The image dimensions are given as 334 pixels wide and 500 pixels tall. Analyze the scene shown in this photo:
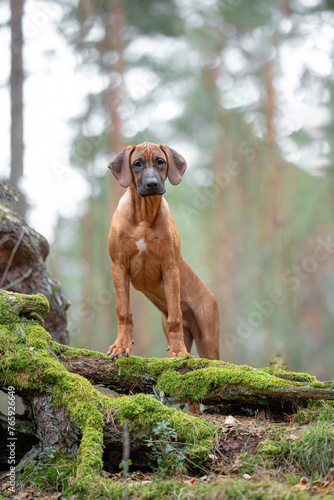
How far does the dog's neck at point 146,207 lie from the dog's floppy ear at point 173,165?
11.1 inches

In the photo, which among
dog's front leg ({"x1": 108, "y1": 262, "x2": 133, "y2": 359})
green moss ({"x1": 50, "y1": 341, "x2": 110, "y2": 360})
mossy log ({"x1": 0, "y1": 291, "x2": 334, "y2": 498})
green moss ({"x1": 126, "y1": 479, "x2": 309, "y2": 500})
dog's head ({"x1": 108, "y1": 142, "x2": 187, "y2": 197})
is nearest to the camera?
green moss ({"x1": 126, "y1": 479, "x2": 309, "y2": 500})

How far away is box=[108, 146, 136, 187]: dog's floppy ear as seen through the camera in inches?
200

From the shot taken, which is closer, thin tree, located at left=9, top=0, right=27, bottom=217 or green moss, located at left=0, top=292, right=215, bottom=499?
green moss, located at left=0, top=292, right=215, bottom=499

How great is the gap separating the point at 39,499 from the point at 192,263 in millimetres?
16230

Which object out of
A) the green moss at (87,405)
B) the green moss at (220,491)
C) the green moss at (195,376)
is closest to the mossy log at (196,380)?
the green moss at (195,376)

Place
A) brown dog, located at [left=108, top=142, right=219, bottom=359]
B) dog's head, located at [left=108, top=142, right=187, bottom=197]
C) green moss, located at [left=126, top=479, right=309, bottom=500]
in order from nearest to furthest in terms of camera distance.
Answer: green moss, located at [left=126, top=479, right=309, bottom=500] < dog's head, located at [left=108, top=142, right=187, bottom=197] < brown dog, located at [left=108, top=142, right=219, bottom=359]

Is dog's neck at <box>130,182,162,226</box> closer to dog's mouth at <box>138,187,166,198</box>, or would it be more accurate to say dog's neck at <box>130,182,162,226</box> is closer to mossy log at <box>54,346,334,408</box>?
dog's mouth at <box>138,187,166,198</box>

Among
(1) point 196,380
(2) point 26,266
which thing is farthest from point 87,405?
(2) point 26,266

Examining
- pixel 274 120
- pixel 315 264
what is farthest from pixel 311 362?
pixel 274 120

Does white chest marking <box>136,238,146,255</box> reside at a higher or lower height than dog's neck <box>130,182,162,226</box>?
lower

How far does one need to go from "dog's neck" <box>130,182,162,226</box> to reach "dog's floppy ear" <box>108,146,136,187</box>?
0.56ft

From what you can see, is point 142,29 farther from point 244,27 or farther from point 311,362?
point 311,362

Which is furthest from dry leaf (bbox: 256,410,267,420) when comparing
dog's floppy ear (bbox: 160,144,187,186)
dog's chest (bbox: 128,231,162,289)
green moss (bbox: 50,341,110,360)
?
dog's floppy ear (bbox: 160,144,187,186)

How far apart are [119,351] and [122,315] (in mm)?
469
